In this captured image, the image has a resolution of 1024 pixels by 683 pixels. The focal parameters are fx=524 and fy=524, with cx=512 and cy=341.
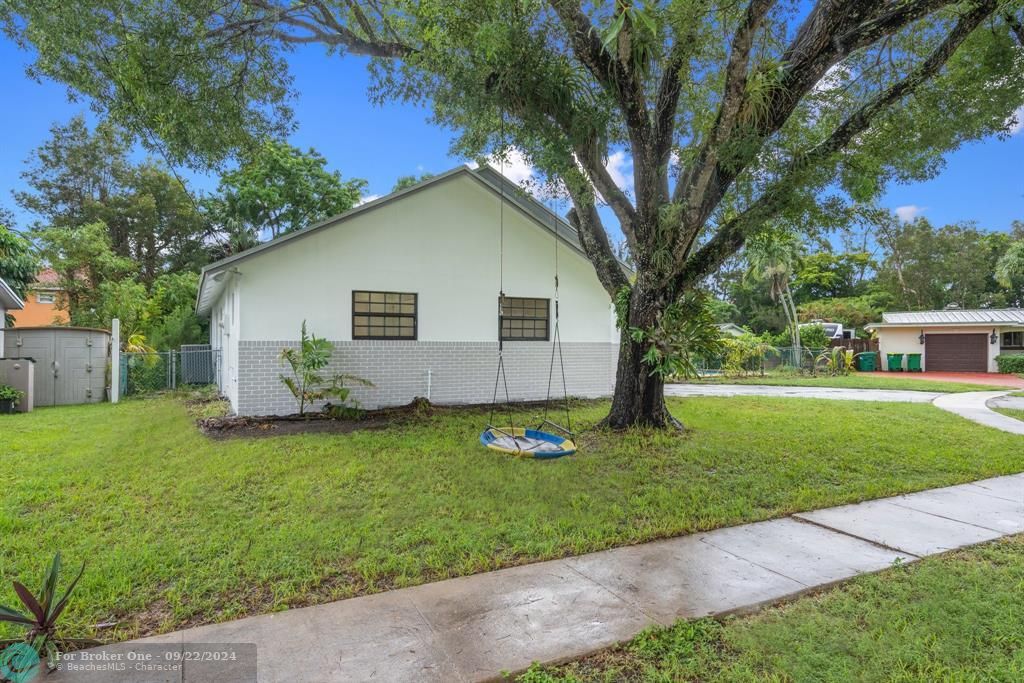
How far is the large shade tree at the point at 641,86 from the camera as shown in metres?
6.57

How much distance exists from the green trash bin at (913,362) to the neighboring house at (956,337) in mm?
265

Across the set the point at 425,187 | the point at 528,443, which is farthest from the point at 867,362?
the point at 528,443

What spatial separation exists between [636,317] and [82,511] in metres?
7.33

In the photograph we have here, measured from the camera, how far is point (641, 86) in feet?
24.9

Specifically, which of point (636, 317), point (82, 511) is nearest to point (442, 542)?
point (82, 511)

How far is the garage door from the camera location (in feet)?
87.8

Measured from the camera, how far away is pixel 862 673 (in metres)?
2.51

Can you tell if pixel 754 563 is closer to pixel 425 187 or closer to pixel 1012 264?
pixel 425 187

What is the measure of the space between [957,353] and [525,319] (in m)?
27.3

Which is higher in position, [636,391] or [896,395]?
[636,391]

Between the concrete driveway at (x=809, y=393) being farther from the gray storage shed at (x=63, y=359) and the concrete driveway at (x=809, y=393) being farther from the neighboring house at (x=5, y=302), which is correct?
the neighboring house at (x=5, y=302)

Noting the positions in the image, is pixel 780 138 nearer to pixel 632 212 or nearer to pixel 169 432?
pixel 632 212

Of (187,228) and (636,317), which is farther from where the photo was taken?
(187,228)

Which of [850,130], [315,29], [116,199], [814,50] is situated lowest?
[850,130]
